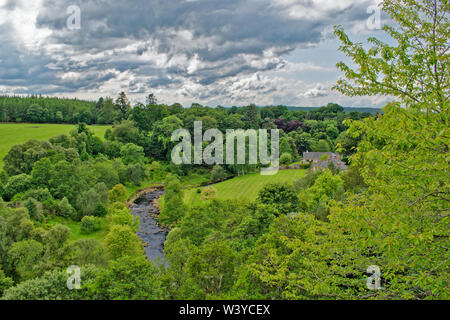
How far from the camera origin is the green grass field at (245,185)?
50.8 metres

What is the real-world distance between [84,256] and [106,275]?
10.0 meters

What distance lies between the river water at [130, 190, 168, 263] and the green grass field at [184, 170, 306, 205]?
635 centimetres

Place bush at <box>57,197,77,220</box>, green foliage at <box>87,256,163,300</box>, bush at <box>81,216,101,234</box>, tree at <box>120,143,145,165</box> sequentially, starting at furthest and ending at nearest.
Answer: tree at <box>120,143,145,165</box>
bush at <box>57,197,77,220</box>
bush at <box>81,216,101,234</box>
green foliage at <box>87,256,163,300</box>

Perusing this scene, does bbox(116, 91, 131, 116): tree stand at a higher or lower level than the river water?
higher

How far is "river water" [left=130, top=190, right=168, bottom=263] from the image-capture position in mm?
32172

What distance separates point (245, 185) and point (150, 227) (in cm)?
2276

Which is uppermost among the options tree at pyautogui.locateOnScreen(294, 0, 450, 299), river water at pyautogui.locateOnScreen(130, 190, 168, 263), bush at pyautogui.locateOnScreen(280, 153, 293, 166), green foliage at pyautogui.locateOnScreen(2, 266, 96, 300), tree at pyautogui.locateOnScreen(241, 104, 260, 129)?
tree at pyautogui.locateOnScreen(241, 104, 260, 129)

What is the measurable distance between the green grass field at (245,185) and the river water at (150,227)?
6.35 m

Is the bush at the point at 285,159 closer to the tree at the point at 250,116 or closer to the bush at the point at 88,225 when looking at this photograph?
the tree at the point at 250,116

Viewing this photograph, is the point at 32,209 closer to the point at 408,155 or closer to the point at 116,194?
the point at 116,194

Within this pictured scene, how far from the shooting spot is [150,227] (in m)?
39.5

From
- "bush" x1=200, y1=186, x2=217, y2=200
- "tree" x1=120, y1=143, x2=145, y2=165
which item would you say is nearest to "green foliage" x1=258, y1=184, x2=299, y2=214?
"bush" x1=200, y1=186, x2=217, y2=200

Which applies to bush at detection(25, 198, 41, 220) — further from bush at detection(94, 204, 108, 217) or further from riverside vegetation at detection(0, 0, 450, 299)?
bush at detection(94, 204, 108, 217)

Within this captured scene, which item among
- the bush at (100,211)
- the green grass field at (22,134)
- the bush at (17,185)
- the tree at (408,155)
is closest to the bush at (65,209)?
the bush at (100,211)
